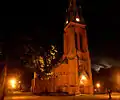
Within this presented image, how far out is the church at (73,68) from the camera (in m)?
45.0

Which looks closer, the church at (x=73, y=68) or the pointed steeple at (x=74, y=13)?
the church at (x=73, y=68)

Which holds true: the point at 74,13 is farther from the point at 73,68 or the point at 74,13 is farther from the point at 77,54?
the point at 73,68

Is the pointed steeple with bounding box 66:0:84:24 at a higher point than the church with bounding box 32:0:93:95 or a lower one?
higher

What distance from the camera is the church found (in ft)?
148

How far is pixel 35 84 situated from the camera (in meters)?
52.3

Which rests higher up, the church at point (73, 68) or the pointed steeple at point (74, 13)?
the pointed steeple at point (74, 13)

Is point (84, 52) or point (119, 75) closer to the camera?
point (84, 52)

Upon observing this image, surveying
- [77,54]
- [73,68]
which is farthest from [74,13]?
[73,68]

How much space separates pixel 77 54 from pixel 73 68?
4713 millimetres

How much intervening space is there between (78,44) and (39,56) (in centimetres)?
1558

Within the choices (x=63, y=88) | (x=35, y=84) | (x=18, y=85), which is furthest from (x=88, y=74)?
(x=18, y=85)

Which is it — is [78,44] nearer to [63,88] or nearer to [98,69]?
[63,88]

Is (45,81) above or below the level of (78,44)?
below

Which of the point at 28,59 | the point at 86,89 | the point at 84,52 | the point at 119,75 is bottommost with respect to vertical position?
the point at 86,89
